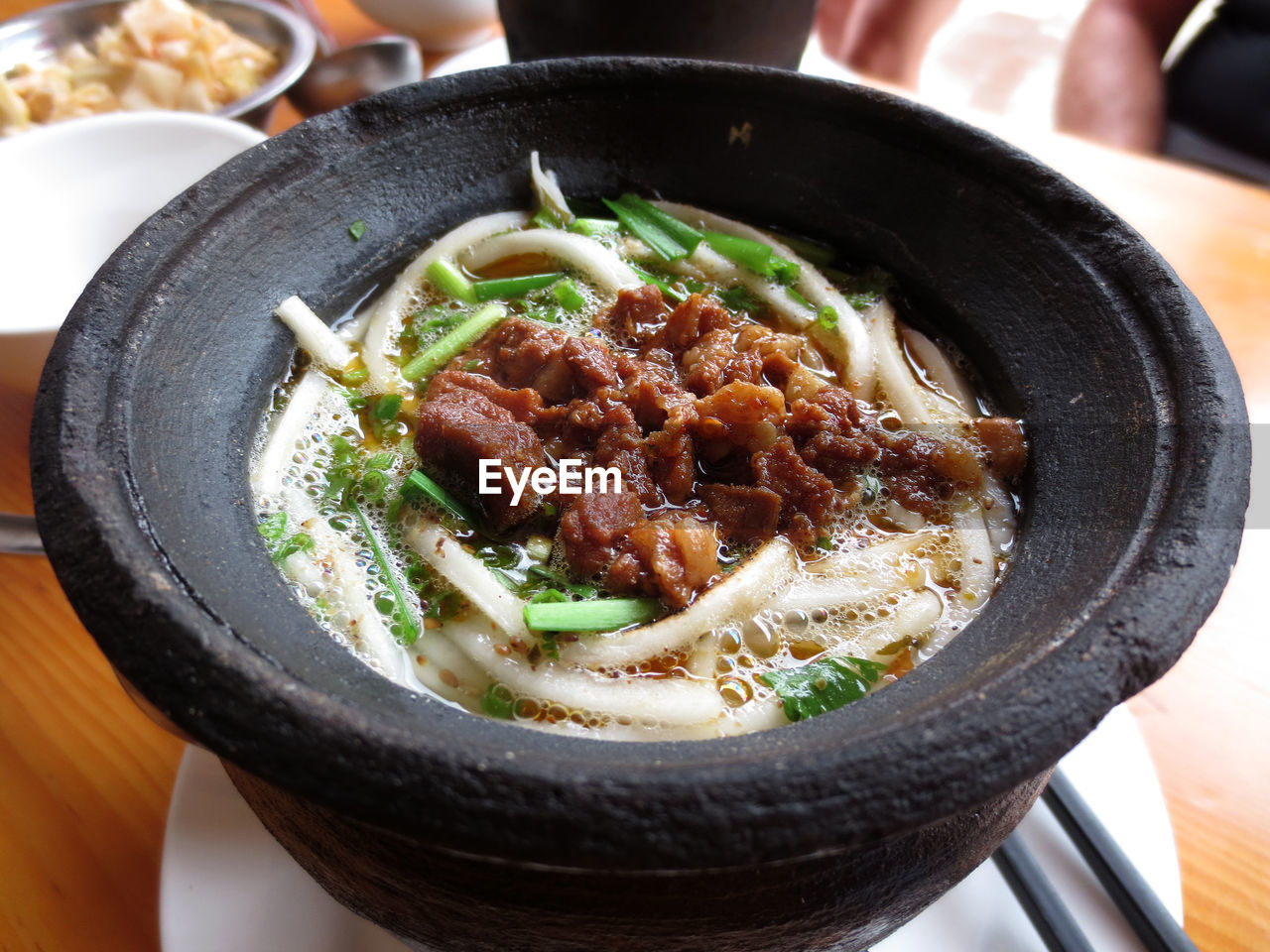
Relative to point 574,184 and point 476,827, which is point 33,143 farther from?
point 476,827

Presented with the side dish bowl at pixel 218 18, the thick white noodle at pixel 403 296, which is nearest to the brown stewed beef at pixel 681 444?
the thick white noodle at pixel 403 296

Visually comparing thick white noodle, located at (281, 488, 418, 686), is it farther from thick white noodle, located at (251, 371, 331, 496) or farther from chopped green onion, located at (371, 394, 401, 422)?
chopped green onion, located at (371, 394, 401, 422)

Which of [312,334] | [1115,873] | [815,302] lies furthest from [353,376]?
[1115,873]

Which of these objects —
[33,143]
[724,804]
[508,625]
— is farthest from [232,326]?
[33,143]

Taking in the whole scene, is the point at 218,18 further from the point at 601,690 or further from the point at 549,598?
the point at 601,690

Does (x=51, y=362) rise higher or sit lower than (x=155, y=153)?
higher
